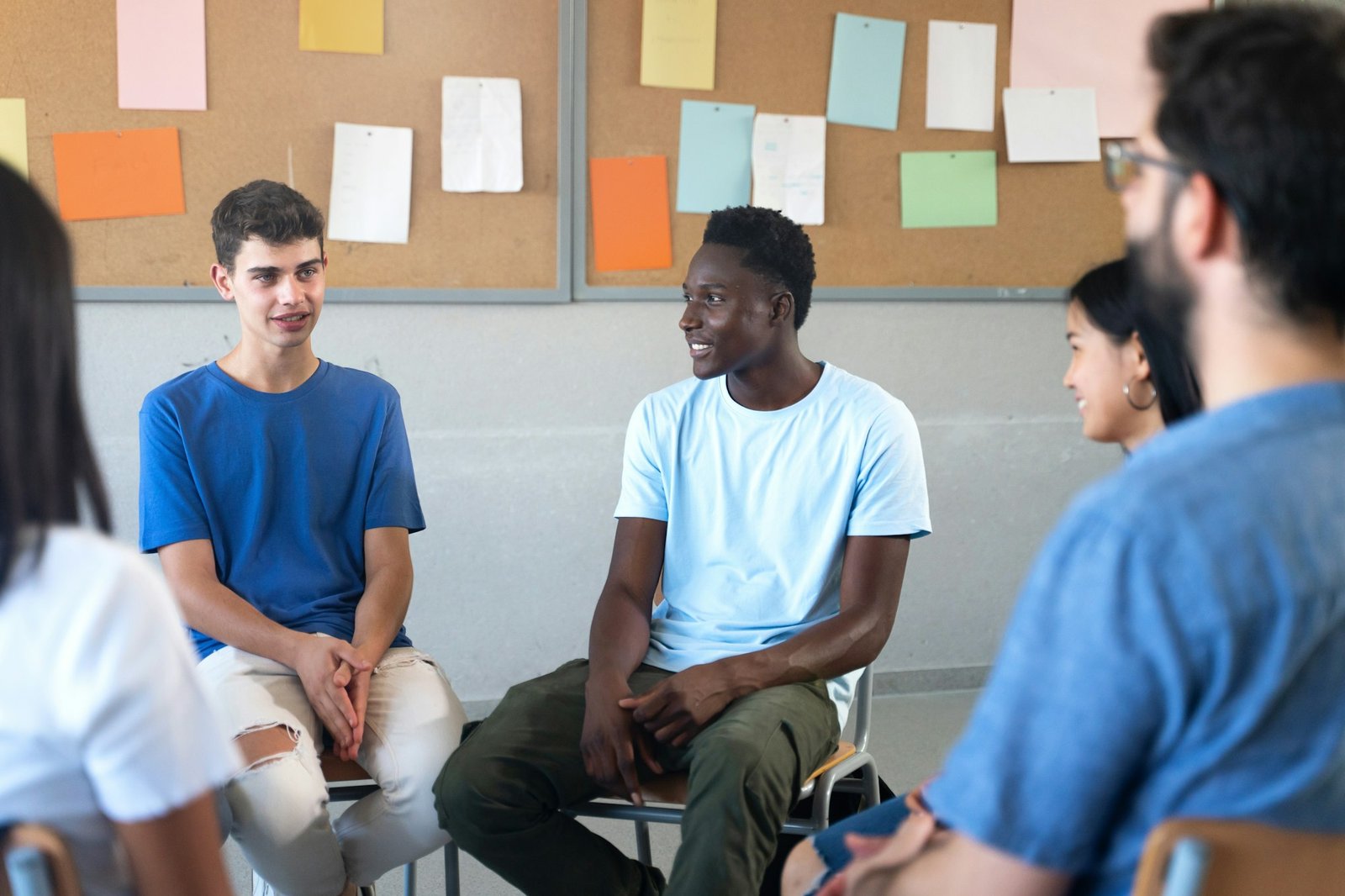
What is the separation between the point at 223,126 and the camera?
2605 mm

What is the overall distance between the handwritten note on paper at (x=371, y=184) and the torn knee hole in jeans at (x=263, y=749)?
1.41 metres

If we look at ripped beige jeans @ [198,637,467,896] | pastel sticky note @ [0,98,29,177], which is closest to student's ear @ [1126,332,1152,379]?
ripped beige jeans @ [198,637,467,896]

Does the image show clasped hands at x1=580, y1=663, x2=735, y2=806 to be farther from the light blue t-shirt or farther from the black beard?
the black beard

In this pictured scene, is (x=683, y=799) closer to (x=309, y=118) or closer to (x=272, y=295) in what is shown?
(x=272, y=295)

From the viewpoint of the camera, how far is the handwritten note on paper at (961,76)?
2.98 metres

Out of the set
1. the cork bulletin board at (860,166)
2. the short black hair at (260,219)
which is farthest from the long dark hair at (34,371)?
the cork bulletin board at (860,166)

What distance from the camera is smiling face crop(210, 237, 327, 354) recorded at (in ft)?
6.06

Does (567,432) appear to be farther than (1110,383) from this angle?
Yes

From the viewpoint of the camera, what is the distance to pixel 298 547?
1848 millimetres

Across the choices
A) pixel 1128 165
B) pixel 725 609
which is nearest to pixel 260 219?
pixel 725 609

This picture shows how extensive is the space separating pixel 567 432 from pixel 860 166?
1.02 metres

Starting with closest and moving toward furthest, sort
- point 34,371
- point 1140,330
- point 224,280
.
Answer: point 34,371 → point 1140,330 → point 224,280

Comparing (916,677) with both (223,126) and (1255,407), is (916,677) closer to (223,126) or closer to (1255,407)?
(223,126)

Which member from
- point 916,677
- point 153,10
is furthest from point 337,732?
point 916,677
